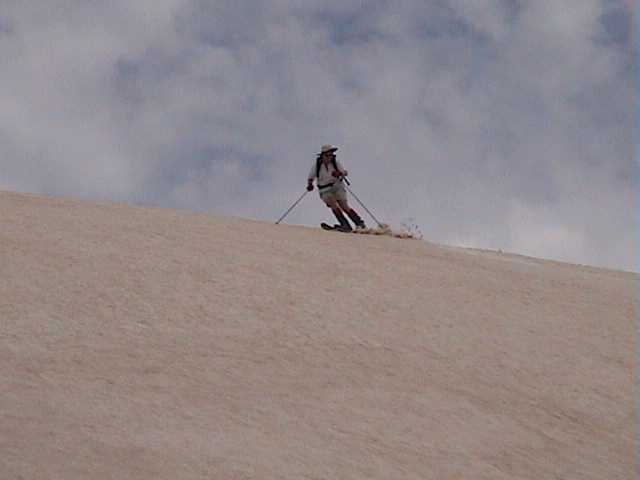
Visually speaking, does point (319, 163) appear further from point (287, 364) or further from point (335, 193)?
point (287, 364)

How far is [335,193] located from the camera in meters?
14.0

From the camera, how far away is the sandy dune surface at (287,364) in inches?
219

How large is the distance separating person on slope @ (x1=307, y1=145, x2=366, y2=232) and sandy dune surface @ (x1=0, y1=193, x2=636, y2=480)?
317cm

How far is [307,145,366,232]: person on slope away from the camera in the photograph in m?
14.0

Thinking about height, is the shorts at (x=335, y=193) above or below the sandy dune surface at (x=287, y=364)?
above

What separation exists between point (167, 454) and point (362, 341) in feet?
8.64

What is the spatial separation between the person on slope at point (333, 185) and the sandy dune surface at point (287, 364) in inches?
125

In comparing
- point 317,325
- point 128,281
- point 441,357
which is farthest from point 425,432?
point 128,281

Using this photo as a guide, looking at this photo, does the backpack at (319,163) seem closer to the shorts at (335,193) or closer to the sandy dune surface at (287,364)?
the shorts at (335,193)

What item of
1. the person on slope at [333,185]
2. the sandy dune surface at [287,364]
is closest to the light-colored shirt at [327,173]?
the person on slope at [333,185]

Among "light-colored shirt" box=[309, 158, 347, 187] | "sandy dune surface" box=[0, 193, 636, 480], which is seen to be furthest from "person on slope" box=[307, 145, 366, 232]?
"sandy dune surface" box=[0, 193, 636, 480]

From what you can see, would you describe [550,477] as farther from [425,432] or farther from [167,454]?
[167,454]

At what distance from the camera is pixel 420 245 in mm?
13328

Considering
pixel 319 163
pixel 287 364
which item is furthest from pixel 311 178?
pixel 287 364
